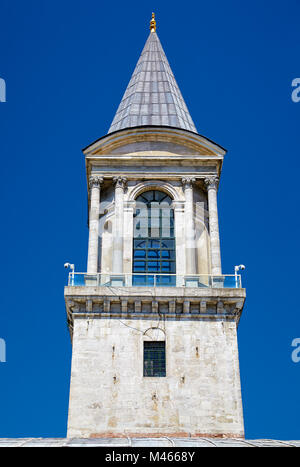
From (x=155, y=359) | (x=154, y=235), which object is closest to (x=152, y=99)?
(x=154, y=235)

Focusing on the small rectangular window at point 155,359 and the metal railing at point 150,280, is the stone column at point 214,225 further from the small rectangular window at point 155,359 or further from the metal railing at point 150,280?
the small rectangular window at point 155,359

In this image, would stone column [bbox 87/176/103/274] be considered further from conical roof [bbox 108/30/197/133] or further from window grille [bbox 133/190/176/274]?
conical roof [bbox 108/30/197/133]

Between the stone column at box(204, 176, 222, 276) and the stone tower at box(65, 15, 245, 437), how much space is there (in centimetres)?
6

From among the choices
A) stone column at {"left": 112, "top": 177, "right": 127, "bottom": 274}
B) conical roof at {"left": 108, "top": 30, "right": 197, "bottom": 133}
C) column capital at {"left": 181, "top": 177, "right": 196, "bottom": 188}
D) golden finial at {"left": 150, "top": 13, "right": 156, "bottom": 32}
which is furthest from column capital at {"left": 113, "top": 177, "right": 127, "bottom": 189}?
golden finial at {"left": 150, "top": 13, "right": 156, "bottom": 32}

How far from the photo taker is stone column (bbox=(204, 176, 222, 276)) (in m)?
41.6

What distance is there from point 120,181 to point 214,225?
5882mm

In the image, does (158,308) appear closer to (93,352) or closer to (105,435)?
(93,352)

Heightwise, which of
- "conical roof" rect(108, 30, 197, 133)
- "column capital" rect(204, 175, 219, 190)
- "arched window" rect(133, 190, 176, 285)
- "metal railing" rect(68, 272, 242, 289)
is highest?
"conical roof" rect(108, 30, 197, 133)

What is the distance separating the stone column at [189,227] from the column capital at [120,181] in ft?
10.9

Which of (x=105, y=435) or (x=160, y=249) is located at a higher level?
(x=160, y=249)

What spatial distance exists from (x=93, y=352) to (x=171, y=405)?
4.58 meters

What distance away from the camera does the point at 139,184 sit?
4469 cm
